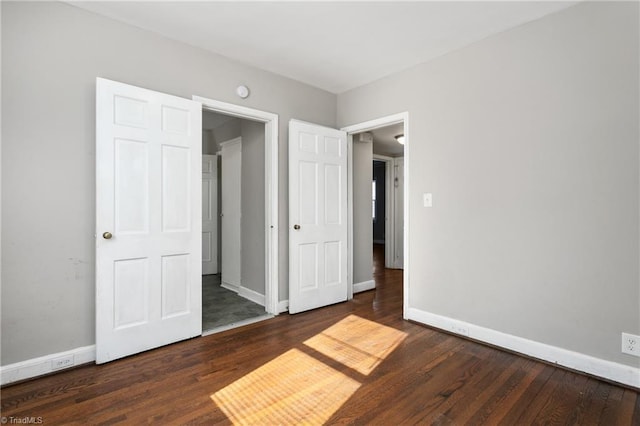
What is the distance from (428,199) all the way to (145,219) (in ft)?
8.41

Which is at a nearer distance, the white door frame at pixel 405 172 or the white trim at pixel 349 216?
the white door frame at pixel 405 172

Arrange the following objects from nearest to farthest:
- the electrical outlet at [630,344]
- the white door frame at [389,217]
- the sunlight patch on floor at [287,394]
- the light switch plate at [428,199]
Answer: the sunlight patch on floor at [287,394] < the electrical outlet at [630,344] < the light switch plate at [428,199] < the white door frame at [389,217]

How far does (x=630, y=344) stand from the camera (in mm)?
2090

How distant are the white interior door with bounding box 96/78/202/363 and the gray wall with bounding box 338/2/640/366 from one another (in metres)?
2.18

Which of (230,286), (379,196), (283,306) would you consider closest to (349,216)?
(283,306)

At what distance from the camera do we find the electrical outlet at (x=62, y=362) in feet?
7.37

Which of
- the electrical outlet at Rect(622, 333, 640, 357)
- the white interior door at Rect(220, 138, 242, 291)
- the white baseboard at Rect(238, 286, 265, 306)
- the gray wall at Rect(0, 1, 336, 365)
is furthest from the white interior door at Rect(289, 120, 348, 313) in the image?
the electrical outlet at Rect(622, 333, 640, 357)

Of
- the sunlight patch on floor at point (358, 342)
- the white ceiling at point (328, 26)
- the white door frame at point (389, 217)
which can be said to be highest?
the white ceiling at point (328, 26)

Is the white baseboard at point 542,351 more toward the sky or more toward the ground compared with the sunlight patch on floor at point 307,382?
more toward the sky

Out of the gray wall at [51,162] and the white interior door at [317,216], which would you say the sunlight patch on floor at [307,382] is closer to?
the white interior door at [317,216]

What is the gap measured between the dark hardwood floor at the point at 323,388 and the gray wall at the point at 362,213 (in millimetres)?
1688

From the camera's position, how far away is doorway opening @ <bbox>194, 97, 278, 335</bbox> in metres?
3.48

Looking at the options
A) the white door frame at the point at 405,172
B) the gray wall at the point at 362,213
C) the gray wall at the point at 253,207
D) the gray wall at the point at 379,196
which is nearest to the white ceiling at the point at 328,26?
the white door frame at the point at 405,172

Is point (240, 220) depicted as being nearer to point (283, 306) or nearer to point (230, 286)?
point (230, 286)
